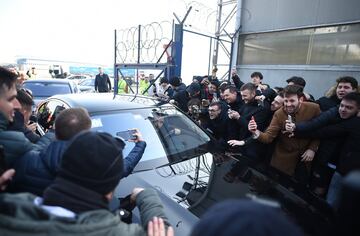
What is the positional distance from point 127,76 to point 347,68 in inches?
218

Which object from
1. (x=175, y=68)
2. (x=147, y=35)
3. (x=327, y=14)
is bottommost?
(x=175, y=68)

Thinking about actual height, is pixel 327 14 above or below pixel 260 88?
above

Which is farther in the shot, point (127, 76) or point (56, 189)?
point (127, 76)

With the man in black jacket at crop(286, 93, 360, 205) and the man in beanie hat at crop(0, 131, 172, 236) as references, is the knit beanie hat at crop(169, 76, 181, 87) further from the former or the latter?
the man in beanie hat at crop(0, 131, 172, 236)

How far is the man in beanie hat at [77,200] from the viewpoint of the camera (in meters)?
0.83

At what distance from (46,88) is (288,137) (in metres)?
6.36

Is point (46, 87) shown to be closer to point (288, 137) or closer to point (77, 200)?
point (288, 137)

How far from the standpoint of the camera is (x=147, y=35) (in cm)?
612

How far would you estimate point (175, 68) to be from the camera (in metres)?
5.46

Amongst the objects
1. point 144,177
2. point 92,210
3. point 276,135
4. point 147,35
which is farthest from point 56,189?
point 147,35

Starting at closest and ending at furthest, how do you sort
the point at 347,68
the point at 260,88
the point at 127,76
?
1. the point at 260,88
2. the point at 347,68
3. the point at 127,76

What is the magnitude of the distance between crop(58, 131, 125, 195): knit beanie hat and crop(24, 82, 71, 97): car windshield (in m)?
6.65

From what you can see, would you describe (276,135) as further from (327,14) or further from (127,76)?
(127,76)

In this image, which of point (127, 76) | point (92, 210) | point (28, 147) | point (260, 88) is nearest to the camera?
point (92, 210)
